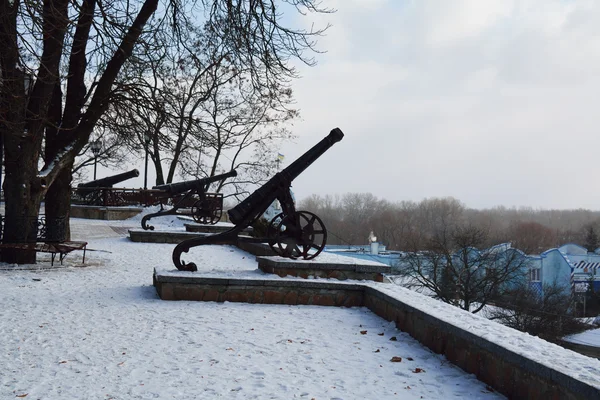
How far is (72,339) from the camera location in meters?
5.55

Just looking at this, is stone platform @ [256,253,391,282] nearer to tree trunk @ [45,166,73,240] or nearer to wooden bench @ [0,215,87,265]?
wooden bench @ [0,215,87,265]

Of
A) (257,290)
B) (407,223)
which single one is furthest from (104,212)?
(407,223)

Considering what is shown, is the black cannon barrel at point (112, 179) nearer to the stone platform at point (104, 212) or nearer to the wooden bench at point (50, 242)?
the stone platform at point (104, 212)

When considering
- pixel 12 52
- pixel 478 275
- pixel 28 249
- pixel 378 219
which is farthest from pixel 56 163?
pixel 378 219

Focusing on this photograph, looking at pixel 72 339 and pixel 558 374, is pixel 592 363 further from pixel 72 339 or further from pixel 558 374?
pixel 72 339

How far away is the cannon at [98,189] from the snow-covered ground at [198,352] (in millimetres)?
21362

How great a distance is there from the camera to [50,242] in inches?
446

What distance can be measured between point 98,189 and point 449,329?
86.4 feet

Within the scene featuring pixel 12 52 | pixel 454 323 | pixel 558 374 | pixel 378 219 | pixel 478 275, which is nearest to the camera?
pixel 558 374

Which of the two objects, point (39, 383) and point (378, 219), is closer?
point (39, 383)

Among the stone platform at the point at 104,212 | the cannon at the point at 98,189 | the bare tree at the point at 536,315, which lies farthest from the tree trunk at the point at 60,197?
the bare tree at the point at 536,315

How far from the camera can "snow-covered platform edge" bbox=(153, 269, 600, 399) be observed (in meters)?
3.81

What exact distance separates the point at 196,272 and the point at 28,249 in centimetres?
389

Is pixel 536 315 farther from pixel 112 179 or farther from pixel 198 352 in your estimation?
pixel 198 352
